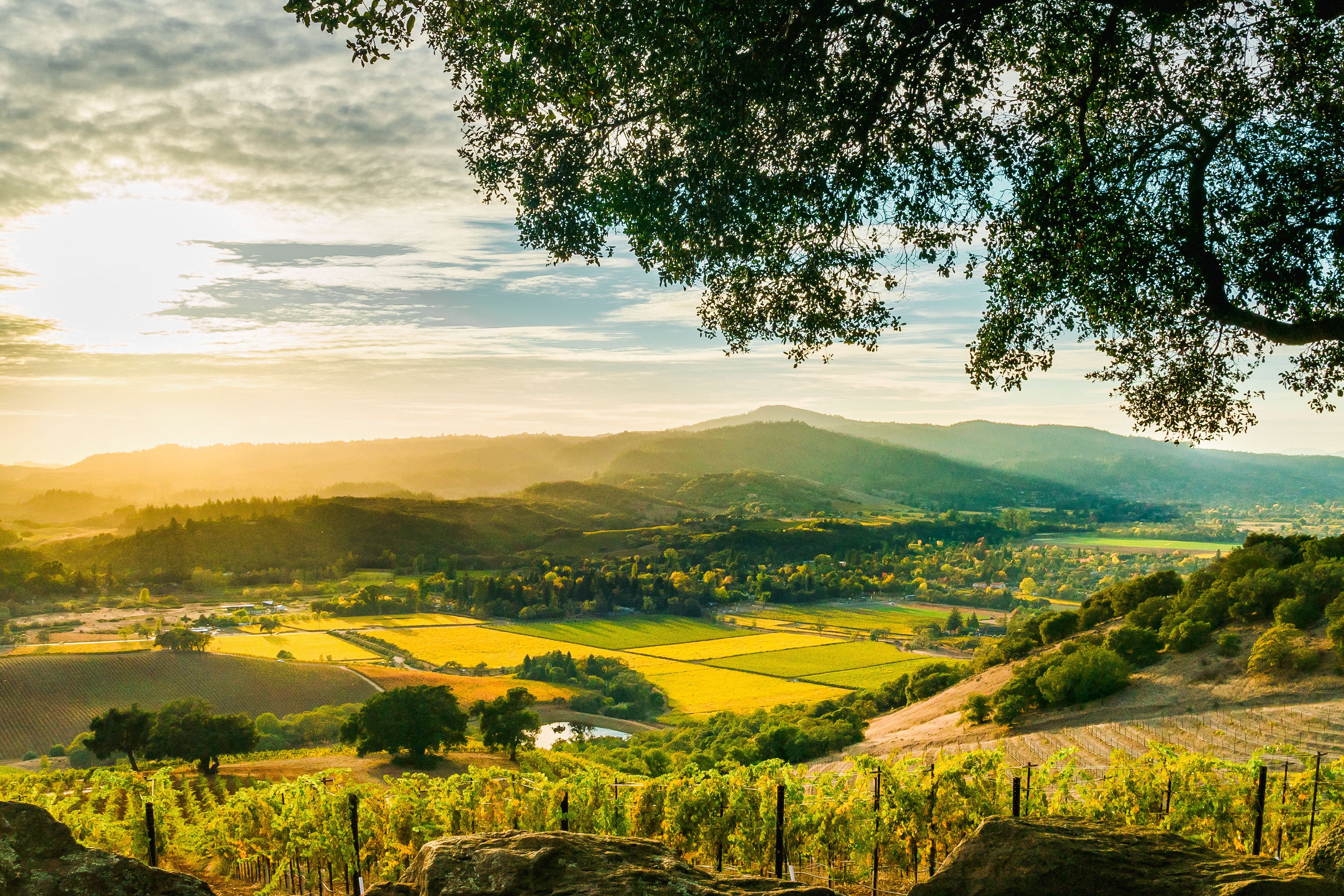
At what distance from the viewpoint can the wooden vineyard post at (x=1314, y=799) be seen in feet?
27.0

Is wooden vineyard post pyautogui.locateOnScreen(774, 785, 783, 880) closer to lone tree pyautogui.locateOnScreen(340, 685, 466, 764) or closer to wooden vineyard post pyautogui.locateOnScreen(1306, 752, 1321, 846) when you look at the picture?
wooden vineyard post pyautogui.locateOnScreen(1306, 752, 1321, 846)

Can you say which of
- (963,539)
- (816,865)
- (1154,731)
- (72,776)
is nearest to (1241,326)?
(816,865)

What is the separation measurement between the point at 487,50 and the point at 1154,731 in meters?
25.4

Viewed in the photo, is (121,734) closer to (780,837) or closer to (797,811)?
(797,811)

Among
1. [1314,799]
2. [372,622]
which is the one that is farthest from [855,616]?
[1314,799]

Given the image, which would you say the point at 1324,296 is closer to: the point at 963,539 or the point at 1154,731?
the point at 1154,731

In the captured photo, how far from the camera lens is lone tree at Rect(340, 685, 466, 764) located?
37.0 meters

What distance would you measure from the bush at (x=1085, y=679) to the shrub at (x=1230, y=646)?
116 inches

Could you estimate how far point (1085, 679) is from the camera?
27.9m

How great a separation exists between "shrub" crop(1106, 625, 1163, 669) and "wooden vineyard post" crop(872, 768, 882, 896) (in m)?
25.1

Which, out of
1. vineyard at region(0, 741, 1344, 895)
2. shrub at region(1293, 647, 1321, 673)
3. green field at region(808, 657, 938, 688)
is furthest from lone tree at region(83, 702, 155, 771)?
green field at region(808, 657, 938, 688)

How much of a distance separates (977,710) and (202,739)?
3269 centimetres

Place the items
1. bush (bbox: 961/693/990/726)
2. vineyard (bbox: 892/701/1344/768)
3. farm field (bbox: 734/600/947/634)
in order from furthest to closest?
farm field (bbox: 734/600/947/634) → bush (bbox: 961/693/990/726) → vineyard (bbox: 892/701/1344/768)

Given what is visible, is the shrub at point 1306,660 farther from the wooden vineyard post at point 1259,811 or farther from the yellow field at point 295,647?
the yellow field at point 295,647
